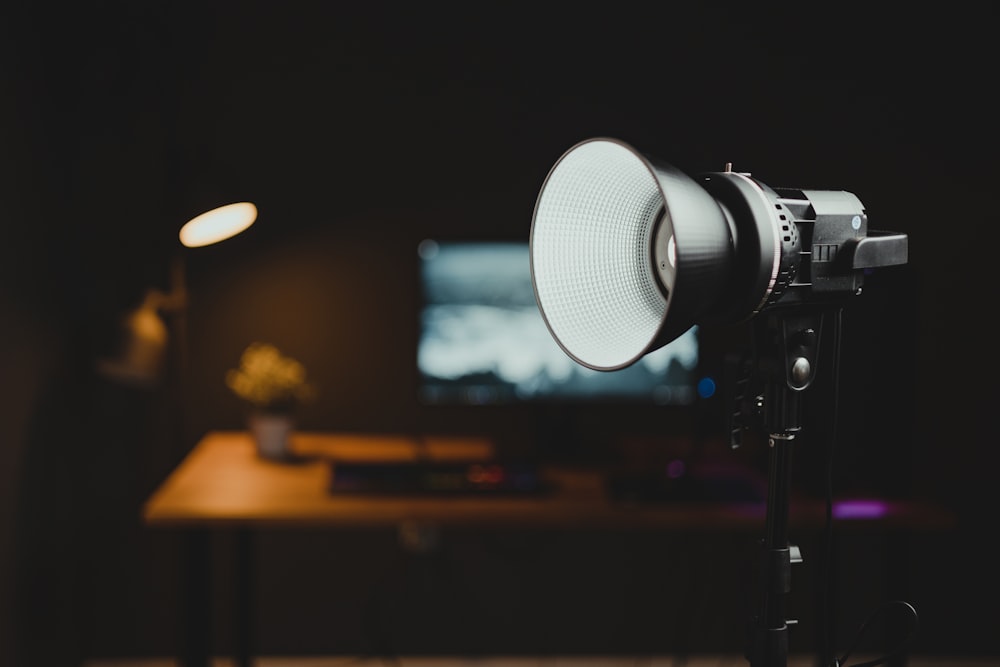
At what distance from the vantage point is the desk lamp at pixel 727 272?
1024mm

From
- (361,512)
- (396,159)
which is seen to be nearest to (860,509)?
(361,512)

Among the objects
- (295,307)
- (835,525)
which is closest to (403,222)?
(295,307)

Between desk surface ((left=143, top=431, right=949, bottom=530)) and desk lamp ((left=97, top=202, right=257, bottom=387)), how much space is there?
0.27 metres

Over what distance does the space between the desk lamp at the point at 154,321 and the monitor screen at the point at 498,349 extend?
524 millimetres

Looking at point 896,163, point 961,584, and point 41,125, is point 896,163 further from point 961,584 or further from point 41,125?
point 41,125

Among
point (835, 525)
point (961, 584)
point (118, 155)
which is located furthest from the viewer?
point (961, 584)

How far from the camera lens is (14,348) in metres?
2.38

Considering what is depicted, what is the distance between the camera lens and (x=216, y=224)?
2230 millimetres

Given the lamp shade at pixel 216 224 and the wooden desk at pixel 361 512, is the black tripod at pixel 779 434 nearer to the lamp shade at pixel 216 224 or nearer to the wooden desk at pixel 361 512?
the wooden desk at pixel 361 512

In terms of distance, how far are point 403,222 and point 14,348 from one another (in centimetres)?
108

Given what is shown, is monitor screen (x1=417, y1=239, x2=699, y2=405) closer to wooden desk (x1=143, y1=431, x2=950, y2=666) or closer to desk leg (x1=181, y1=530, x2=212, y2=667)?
wooden desk (x1=143, y1=431, x2=950, y2=666)

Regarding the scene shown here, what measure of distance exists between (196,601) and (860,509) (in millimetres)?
1465

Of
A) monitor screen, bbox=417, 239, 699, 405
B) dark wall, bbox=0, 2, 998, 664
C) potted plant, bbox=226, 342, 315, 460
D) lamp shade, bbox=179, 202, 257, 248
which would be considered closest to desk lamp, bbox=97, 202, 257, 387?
lamp shade, bbox=179, 202, 257, 248

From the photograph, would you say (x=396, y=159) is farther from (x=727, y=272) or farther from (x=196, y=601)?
(x=727, y=272)
